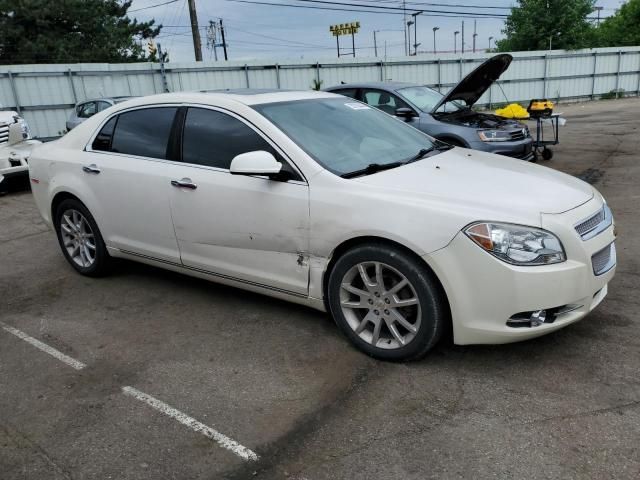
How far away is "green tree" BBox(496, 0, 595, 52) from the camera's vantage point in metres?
33.2

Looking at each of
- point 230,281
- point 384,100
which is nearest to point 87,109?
point 384,100

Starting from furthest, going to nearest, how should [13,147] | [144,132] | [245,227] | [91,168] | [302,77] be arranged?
[302,77] → [13,147] → [91,168] → [144,132] → [245,227]

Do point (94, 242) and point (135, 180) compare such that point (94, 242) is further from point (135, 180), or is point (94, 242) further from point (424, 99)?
point (424, 99)

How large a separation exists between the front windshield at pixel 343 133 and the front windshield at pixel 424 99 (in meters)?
5.38

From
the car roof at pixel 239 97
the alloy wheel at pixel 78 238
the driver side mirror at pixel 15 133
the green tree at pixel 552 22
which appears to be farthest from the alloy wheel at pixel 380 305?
the green tree at pixel 552 22

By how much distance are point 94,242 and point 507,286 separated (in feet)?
11.8

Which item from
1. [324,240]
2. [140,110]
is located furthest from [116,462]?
[140,110]

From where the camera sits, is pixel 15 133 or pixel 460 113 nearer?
pixel 460 113

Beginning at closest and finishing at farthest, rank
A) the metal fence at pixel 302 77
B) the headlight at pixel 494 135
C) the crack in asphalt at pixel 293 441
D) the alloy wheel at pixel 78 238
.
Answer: the crack in asphalt at pixel 293 441
the alloy wheel at pixel 78 238
the headlight at pixel 494 135
the metal fence at pixel 302 77

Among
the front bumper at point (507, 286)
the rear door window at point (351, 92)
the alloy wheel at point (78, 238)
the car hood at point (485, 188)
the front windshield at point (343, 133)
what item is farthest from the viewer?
the rear door window at point (351, 92)

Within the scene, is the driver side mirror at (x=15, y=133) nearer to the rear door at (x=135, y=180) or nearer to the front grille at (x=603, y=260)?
the rear door at (x=135, y=180)

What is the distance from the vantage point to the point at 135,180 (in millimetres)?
4316

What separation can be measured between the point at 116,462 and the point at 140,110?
2.87 meters

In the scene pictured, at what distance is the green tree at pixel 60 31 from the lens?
97.2 ft
